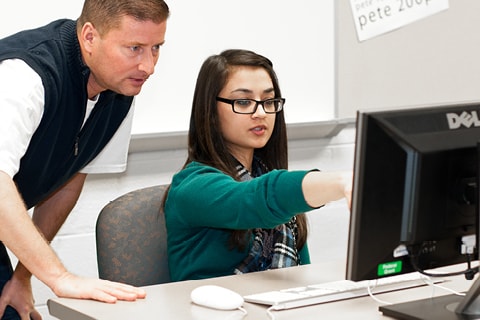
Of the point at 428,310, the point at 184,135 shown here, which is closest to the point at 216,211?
the point at 428,310

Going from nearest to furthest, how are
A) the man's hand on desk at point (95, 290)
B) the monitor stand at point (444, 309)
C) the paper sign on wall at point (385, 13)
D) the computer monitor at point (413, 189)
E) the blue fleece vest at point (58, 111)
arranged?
the computer monitor at point (413, 189) < the monitor stand at point (444, 309) < the man's hand on desk at point (95, 290) < the blue fleece vest at point (58, 111) < the paper sign on wall at point (385, 13)

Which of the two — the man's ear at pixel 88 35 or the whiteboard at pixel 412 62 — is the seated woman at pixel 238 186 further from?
the whiteboard at pixel 412 62

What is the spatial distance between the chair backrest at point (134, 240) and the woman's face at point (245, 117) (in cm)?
23

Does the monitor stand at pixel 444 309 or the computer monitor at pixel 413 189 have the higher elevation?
the computer monitor at pixel 413 189

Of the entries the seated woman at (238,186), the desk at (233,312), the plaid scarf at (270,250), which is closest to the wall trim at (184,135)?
the seated woman at (238,186)

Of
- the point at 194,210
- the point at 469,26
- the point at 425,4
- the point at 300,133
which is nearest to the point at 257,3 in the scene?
the point at 300,133

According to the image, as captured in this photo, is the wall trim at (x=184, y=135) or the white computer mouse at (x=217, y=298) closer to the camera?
→ the white computer mouse at (x=217, y=298)

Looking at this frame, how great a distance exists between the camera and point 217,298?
1519 mm

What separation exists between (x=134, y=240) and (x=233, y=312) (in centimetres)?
55

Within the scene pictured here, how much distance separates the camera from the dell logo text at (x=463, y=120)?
143 cm

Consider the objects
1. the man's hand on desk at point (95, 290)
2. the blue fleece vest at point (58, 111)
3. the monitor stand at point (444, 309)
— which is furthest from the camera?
the blue fleece vest at point (58, 111)

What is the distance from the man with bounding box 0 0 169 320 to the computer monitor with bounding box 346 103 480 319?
0.48 m

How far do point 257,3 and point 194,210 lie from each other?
110 cm

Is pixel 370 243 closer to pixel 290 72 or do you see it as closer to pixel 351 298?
pixel 351 298
